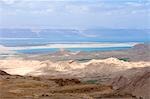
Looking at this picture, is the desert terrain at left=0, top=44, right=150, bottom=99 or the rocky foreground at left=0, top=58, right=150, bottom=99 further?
the desert terrain at left=0, top=44, right=150, bottom=99

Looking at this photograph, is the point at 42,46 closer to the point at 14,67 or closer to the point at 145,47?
the point at 145,47

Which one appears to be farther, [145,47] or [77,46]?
[77,46]

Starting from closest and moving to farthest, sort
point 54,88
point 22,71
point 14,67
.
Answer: point 54,88 < point 22,71 < point 14,67

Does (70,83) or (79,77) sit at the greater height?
(70,83)

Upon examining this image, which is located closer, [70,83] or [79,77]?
[70,83]

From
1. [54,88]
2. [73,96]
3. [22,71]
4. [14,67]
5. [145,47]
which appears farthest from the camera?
[145,47]

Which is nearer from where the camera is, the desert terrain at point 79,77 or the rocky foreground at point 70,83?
the rocky foreground at point 70,83

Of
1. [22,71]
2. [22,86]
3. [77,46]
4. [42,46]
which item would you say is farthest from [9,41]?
[22,86]

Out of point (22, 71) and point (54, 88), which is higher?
point (54, 88)
